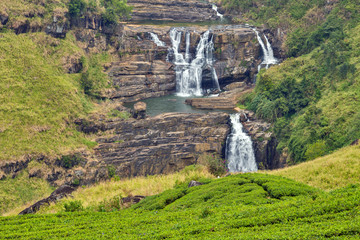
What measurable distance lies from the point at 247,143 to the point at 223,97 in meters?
13.7

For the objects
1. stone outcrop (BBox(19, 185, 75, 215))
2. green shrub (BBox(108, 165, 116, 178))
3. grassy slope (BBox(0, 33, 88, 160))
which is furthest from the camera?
green shrub (BBox(108, 165, 116, 178))

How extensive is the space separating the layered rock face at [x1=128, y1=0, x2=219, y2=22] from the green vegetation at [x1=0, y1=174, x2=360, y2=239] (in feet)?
205

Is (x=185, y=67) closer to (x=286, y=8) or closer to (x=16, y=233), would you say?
(x=286, y=8)

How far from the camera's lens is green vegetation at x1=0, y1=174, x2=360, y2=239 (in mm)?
10992

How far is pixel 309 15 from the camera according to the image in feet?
207

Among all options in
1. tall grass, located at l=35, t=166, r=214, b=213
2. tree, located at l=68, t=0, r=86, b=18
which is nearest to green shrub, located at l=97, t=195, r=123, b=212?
tall grass, located at l=35, t=166, r=214, b=213

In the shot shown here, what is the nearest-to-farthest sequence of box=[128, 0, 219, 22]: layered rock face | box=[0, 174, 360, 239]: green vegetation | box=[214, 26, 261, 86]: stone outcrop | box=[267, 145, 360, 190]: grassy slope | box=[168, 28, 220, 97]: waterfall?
box=[0, 174, 360, 239]: green vegetation < box=[267, 145, 360, 190]: grassy slope < box=[168, 28, 220, 97]: waterfall < box=[214, 26, 261, 86]: stone outcrop < box=[128, 0, 219, 22]: layered rock face

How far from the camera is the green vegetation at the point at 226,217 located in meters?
11.0

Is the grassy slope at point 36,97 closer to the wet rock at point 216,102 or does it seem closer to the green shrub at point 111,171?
the green shrub at point 111,171

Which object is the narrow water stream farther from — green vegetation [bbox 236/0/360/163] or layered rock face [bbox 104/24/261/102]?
green vegetation [bbox 236/0/360/163]

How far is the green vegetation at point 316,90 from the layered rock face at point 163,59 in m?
7.59

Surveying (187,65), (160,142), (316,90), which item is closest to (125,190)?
(160,142)

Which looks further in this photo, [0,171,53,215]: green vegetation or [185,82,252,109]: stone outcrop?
[185,82,252,109]: stone outcrop

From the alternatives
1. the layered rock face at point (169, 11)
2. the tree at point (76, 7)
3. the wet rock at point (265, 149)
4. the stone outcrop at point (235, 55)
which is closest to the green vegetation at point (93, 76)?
the tree at point (76, 7)
